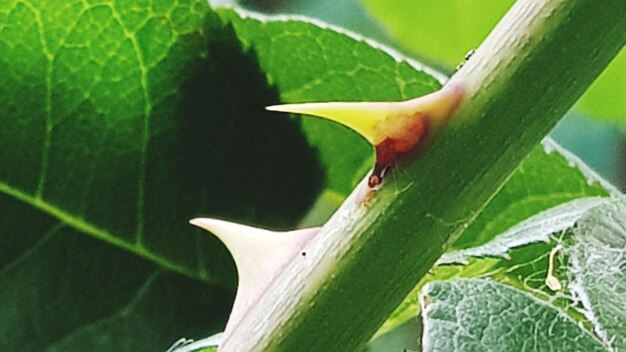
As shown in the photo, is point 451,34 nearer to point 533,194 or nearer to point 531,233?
point 533,194

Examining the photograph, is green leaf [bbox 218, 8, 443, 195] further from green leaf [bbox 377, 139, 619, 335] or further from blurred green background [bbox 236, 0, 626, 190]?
blurred green background [bbox 236, 0, 626, 190]

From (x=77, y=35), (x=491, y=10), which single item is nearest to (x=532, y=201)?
(x=77, y=35)

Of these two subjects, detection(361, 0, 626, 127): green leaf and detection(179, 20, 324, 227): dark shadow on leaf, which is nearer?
detection(179, 20, 324, 227): dark shadow on leaf

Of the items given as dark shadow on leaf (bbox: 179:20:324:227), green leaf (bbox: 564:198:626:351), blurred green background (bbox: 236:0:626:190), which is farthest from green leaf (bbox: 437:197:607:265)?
blurred green background (bbox: 236:0:626:190)

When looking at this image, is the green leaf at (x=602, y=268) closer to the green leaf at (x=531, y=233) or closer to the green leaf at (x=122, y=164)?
the green leaf at (x=531, y=233)

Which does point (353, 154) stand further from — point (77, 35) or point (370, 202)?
point (370, 202)

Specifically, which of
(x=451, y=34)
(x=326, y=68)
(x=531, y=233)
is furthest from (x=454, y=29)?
(x=531, y=233)

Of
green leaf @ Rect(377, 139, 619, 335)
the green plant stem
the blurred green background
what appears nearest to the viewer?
the green plant stem
